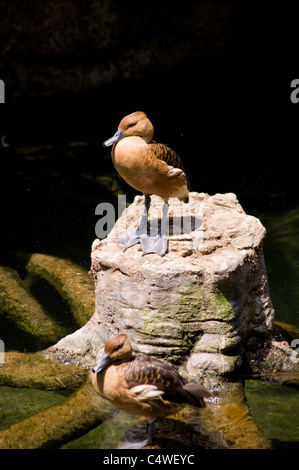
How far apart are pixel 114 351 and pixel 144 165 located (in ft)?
4.45

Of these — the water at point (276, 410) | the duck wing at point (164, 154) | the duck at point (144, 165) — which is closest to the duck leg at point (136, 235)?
the duck at point (144, 165)

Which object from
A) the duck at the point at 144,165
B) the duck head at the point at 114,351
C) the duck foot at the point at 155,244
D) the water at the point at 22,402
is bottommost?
the water at the point at 22,402

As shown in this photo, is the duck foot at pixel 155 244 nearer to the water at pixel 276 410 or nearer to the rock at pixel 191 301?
the rock at pixel 191 301

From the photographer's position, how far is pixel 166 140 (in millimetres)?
9406

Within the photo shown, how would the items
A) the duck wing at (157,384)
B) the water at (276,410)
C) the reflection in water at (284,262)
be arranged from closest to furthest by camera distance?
1. the duck wing at (157,384)
2. the water at (276,410)
3. the reflection in water at (284,262)

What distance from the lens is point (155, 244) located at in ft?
14.0

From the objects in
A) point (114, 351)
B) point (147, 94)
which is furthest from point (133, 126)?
point (147, 94)

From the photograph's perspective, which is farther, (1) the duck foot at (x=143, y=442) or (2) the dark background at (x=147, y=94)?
(2) the dark background at (x=147, y=94)

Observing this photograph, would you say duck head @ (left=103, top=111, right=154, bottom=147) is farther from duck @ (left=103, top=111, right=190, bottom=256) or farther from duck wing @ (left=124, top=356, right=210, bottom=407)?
duck wing @ (left=124, top=356, right=210, bottom=407)

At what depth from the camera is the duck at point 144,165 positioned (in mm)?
4227

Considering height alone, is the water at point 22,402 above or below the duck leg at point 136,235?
below

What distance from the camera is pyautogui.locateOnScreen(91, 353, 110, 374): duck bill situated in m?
3.51

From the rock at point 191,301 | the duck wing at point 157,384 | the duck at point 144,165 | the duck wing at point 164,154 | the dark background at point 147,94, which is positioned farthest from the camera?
the dark background at point 147,94
